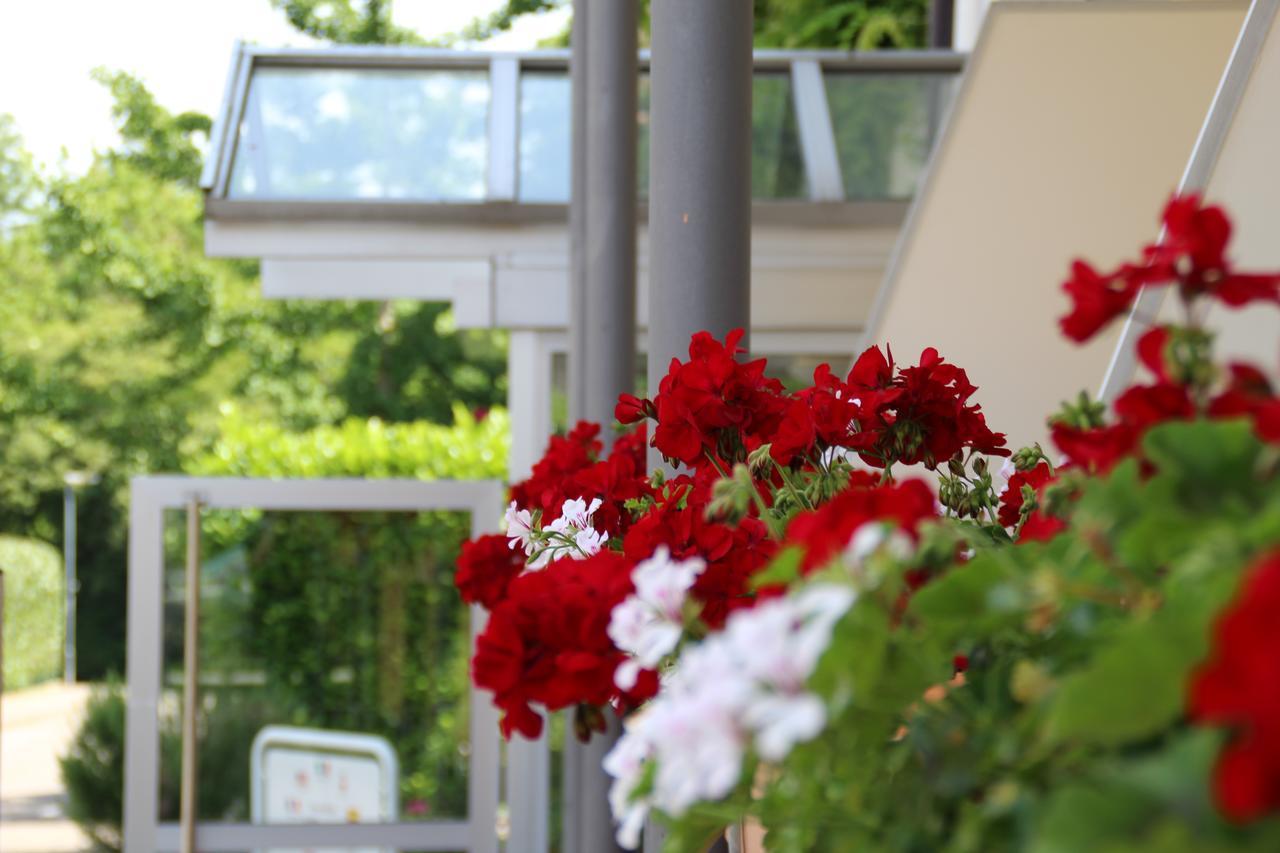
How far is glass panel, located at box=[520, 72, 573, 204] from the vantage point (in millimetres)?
4285

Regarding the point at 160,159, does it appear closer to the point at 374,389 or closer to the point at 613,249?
the point at 374,389

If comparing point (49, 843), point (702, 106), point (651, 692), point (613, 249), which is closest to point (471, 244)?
point (613, 249)

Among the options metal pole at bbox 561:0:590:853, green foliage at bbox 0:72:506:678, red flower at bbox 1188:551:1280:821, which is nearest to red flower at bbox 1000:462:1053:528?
red flower at bbox 1188:551:1280:821

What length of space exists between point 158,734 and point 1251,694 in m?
4.35

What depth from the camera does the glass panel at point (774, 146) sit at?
4.31m

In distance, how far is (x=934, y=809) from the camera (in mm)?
534

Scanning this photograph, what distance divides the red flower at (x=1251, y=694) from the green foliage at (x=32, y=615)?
15401 mm

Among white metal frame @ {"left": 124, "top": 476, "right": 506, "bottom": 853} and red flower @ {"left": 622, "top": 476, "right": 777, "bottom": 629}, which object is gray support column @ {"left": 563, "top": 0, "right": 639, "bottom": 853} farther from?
red flower @ {"left": 622, "top": 476, "right": 777, "bottom": 629}

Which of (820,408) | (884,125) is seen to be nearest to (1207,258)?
(820,408)

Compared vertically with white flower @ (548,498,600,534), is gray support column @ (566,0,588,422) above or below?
above

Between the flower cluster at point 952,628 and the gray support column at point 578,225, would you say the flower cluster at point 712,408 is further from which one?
the gray support column at point 578,225

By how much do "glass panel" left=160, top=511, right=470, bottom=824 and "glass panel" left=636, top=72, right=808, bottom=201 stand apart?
1.41m

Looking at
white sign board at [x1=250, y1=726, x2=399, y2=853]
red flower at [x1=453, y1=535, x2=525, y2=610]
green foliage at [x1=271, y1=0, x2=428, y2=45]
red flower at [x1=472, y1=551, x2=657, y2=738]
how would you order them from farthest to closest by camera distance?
1. green foliage at [x1=271, y1=0, x2=428, y2=45]
2. white sign board at [x1=250, y1=726, x2=399, y2=853]
3. red flower at [x1=453, y1=535, x2=525, y2=610]
4. red flower at [x1=472, y1=551, x2=657, y2=738]

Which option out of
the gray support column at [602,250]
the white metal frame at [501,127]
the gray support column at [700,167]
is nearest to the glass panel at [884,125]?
the white metal frame at [501,127]
